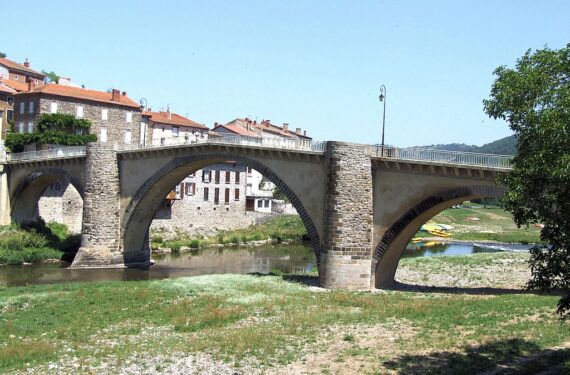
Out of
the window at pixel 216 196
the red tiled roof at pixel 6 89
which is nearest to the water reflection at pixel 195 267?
the window at pixel 216 196

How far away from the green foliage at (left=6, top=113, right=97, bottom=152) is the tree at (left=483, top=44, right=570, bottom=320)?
56.2 meters

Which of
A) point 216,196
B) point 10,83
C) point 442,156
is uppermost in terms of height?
point 10,83

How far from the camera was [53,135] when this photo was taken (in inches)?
2512

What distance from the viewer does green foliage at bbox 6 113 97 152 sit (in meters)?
63.7

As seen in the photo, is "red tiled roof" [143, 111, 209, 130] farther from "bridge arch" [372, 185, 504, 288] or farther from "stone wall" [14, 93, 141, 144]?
"bridge arch" [372, 185, 504, 288]

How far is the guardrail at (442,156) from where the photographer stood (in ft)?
99.8

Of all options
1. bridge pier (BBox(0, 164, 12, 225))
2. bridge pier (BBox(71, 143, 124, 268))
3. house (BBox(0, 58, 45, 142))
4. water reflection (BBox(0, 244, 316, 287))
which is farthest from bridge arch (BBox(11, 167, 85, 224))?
water reflection (BBox(0, 244, 316, 287))

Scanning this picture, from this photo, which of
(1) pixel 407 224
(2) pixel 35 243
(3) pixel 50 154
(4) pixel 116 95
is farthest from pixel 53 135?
(1) pixel 407 224

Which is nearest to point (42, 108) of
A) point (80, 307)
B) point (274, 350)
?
point (80, 307)

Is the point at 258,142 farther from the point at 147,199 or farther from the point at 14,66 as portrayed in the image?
the point at 14,66

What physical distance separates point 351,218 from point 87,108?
44235 mm

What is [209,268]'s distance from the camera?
5175cm

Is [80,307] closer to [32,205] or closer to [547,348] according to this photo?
[547,348]

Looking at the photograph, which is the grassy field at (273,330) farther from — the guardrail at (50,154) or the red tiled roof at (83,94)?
the red tiled roof at (83,94)
